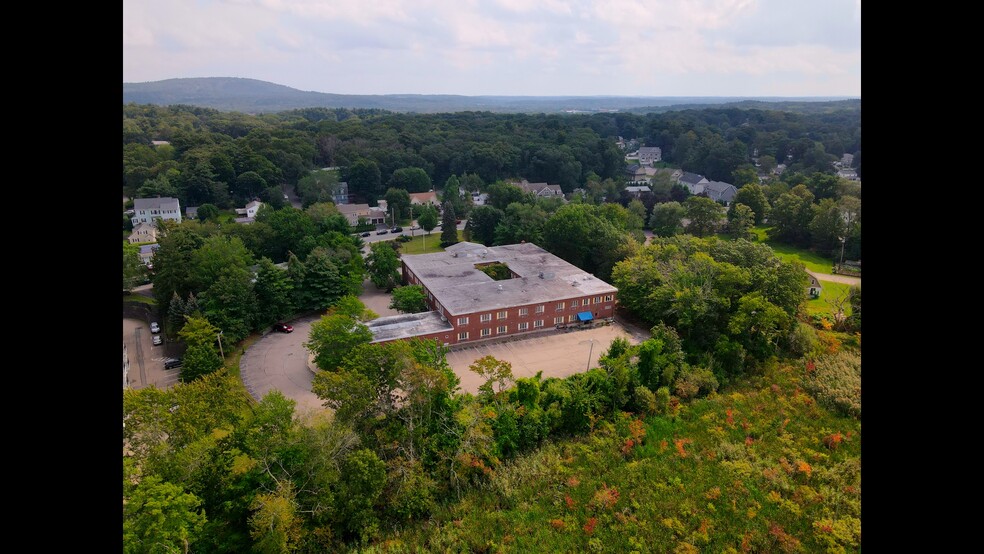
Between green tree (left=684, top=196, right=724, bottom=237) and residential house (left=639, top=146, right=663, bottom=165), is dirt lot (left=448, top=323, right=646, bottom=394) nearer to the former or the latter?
green tree (left=684, top=196, right=724, bottom=237)

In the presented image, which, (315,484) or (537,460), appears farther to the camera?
(537,460)

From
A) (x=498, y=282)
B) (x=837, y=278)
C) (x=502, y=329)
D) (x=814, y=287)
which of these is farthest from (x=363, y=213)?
(x=837, y=278)

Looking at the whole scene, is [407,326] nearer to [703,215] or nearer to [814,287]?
[814,287]

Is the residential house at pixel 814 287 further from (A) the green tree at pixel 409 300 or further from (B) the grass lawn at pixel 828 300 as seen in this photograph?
(A) the green tree at pixel 409 300

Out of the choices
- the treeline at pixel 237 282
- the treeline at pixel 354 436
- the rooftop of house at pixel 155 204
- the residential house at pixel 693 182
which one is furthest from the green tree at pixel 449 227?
the residential house at pixel 693 182
